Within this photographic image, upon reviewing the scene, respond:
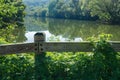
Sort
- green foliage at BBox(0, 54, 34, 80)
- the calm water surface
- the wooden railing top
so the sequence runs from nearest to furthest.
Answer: green foliage at BBox(0, 54, 34, 80)
the wooden railing top
the calm water surface

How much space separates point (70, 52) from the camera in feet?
24.0

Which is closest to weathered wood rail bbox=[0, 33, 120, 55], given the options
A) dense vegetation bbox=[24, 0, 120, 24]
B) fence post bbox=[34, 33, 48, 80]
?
fence post bbox=[34, 33, 48, 80]

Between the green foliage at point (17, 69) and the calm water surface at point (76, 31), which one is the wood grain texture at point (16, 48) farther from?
the calm water surface at point (76, 31)

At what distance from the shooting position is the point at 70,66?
6.75m

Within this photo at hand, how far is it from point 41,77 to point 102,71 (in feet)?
4.74

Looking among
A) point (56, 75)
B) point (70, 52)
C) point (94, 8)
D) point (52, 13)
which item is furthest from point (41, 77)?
point (52, 13)

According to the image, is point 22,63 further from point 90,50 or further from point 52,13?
point 52,13

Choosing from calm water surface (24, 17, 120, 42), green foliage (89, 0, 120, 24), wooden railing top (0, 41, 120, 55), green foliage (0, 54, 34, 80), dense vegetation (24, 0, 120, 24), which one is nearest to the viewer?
green foliage (0, 54, 34, 80)

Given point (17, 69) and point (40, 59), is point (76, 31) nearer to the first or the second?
point (40, 59)

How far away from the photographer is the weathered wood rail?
670 centimetres

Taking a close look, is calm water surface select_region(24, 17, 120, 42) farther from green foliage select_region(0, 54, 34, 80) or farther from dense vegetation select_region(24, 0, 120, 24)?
green foliage select_region(0, 54, 34, 80)

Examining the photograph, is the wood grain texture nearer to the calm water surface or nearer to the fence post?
the fence post

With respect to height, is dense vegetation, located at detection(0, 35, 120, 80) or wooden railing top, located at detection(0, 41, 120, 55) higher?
wooden railing top, located at detection(0, 41, 120, 55)

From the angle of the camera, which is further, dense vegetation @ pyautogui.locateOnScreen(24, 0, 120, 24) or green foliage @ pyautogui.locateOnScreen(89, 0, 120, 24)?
dense vegetation @ pyautogui.locateOnScreen(24, 0, 120, 24)
